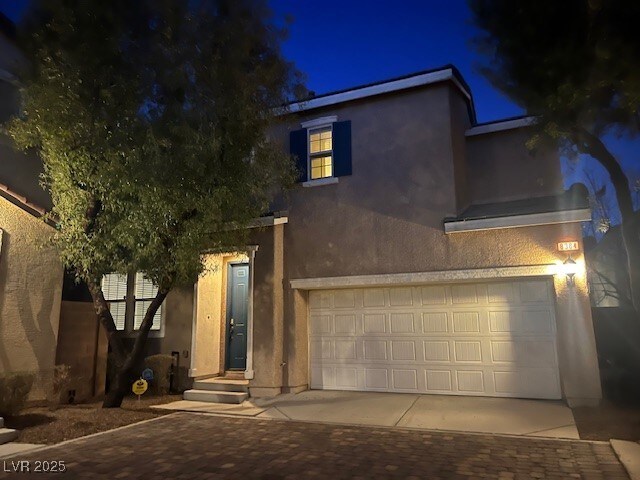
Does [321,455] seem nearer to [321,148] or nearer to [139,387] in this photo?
[139,387]

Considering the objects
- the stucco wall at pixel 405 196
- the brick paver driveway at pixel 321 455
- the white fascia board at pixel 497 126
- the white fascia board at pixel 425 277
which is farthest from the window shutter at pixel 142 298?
the white fascia board at pixel 497 126

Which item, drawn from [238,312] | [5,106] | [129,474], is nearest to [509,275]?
[238,312]

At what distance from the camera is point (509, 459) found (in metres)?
5.13

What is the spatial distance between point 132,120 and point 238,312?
5007mm

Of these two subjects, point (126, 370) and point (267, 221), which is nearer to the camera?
point (126, 370)

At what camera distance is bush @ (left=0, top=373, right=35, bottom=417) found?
23.1 ft

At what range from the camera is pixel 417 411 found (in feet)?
24.6

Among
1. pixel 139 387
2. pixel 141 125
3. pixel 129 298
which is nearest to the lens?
pixel 141 125

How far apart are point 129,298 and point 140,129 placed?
214 inches

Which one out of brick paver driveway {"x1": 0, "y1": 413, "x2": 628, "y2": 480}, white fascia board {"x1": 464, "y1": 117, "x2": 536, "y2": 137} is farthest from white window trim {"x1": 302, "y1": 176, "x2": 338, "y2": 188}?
brick paver driveway {"x1": 0, "y1": 413, "x2": 628, "y2": 480}

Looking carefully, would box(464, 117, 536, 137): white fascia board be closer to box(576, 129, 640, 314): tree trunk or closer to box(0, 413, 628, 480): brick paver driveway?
box(576, 129, 640, 314): tree trunk

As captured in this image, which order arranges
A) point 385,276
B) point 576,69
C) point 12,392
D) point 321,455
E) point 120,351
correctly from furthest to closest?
1. point 385,276
2. point 120,351
3. point 12,392
4. point 576,69
5. point 321,455

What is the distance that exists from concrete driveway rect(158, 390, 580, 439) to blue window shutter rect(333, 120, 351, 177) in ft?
15.6

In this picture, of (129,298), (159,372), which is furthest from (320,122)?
(159,372)
